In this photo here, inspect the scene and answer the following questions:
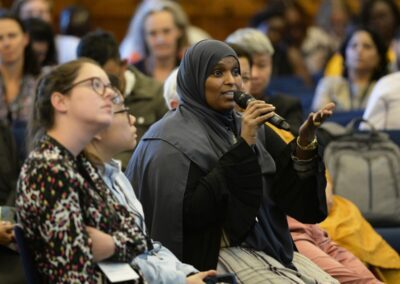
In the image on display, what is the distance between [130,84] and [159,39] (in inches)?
49.1

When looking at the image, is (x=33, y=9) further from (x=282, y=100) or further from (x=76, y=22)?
(x=282, y=100)

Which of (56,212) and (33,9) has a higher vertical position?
(56,212)

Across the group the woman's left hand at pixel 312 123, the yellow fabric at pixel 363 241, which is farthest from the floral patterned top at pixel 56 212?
the yellow fabric at pixel 363 241

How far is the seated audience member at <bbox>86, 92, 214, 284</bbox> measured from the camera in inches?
112

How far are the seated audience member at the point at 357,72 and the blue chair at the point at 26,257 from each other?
13.0 feet

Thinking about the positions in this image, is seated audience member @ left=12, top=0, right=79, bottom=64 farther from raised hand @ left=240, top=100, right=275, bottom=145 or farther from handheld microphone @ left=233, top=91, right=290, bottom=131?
raised hand @ left=240, top=100, right=275, bottom=145

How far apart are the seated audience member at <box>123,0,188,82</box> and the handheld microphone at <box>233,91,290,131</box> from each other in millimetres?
2837

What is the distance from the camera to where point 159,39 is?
6219mm

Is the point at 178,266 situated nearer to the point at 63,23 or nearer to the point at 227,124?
the point at 227,124

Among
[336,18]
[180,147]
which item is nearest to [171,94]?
[180,147]

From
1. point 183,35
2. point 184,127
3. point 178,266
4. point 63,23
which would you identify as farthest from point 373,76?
point 178,266

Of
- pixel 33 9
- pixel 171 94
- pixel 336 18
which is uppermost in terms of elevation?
pixel 171 94

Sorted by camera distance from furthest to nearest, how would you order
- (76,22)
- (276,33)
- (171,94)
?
(276,33) < (76,22) < (171,94)

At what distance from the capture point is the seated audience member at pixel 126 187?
9.37ft
